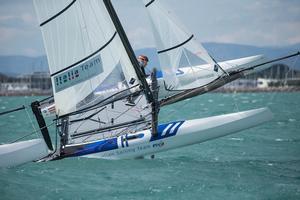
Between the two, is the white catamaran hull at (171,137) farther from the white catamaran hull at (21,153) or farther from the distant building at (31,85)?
the distant building at (31,85)

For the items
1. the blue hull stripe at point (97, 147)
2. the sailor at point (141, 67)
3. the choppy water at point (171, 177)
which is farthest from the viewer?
the sailor at point (141, 67)

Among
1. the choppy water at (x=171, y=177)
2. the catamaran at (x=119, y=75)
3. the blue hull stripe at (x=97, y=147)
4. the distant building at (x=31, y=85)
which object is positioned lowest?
the choppy water at (x=171, y=177)

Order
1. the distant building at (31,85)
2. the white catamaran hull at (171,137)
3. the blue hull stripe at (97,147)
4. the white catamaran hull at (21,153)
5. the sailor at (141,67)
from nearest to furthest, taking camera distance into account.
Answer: the white catamaran hull at (21,153)
the white catamaran hull at (171,137)
the blue hull stripe at (97,147)
the sailor at (141,67)
the distant building at (31,85)

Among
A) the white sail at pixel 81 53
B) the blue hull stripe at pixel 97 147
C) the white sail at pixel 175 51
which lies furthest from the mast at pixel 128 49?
the blue hull stripe at pixel 97 147

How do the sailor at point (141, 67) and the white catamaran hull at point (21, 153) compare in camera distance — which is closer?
the white catamaran hull at point (21, 153)

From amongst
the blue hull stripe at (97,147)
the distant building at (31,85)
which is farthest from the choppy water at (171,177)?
the distant building at (31,85)

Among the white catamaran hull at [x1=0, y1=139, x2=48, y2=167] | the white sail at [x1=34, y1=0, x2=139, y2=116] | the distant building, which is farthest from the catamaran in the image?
the distant building

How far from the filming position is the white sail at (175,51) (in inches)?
631

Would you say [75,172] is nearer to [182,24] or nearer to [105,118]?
[105,118]

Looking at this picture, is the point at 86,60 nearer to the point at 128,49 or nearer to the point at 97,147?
the point at 128,49

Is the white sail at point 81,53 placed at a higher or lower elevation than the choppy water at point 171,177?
higher

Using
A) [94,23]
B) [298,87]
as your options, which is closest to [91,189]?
[94,23]

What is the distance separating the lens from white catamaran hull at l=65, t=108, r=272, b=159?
15734mm

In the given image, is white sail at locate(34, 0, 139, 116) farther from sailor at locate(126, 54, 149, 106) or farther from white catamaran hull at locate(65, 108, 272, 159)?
white catamaran hull at locate(65, 108, 272, 159)
